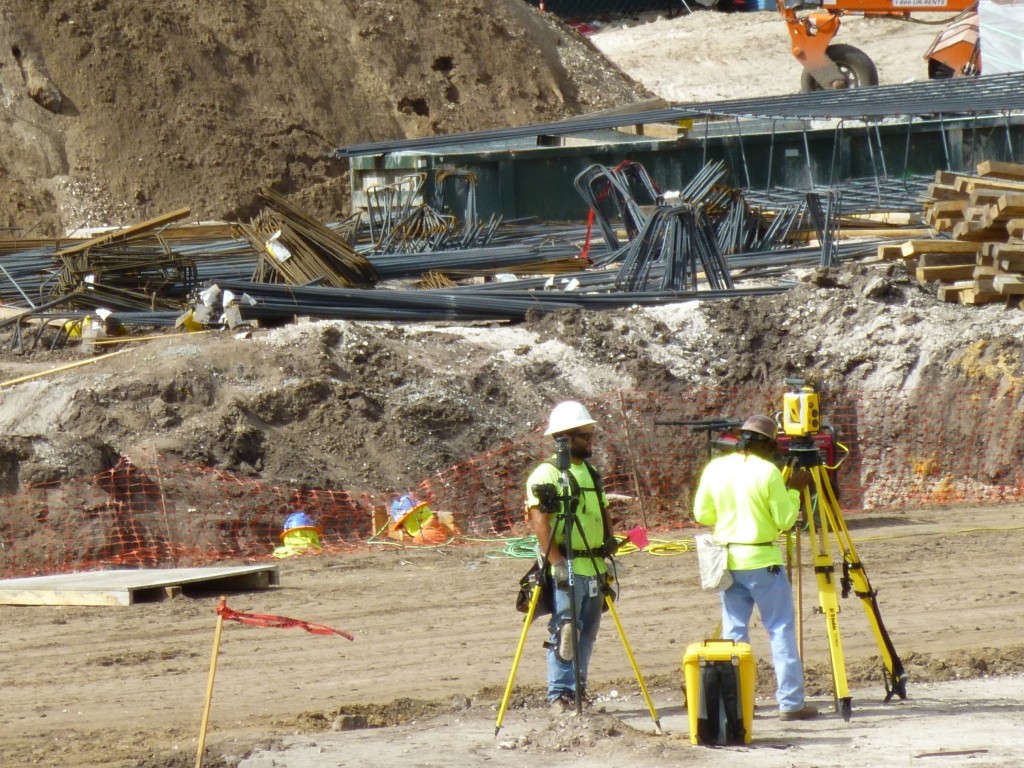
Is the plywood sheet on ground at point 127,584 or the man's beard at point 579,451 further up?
the man's beard at point 579,451

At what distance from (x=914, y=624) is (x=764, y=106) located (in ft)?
44.8

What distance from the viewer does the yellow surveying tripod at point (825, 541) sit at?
7.12 m

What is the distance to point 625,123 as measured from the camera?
2533 centimetres

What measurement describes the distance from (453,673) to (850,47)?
78.5 feet

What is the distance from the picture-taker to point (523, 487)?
13672mm

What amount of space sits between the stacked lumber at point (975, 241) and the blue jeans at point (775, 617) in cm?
850

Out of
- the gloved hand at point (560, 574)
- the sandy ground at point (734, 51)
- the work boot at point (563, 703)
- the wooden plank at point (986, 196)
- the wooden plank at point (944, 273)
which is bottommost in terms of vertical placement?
the work boot at point (563, 703)

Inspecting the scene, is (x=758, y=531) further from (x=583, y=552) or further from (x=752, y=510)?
(x=583, y=552)

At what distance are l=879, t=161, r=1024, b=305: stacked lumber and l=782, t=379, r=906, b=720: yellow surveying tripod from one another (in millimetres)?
8039

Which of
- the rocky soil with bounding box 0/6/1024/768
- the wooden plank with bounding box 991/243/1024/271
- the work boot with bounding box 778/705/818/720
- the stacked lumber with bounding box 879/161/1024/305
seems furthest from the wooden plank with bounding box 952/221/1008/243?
the work boot with bounding box 778/705/818/720

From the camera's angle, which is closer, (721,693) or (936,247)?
(721,693)

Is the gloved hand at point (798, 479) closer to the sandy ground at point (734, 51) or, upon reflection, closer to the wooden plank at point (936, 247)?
the wooden plank at point (936, 247)

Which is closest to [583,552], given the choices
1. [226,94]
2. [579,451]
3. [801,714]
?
[579,451]

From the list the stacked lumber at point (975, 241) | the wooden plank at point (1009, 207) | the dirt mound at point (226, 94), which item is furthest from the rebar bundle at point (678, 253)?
the dirt mound at point (226, 94)
